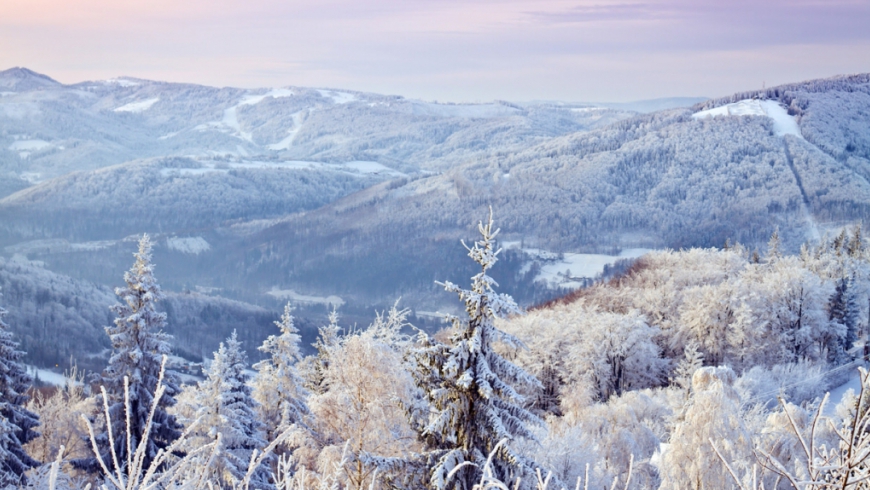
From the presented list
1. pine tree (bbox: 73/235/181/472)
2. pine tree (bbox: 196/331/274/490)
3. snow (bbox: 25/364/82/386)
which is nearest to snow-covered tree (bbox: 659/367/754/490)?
pine tree (bbox: 196/331/274/490)

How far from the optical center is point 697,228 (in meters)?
135

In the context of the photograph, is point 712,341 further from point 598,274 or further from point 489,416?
point 598,274

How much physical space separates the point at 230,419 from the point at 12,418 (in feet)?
18.5

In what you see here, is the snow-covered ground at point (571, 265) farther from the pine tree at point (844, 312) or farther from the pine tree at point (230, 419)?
the pine tree at point (230, 419)

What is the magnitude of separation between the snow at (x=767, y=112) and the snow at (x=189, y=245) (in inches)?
5174

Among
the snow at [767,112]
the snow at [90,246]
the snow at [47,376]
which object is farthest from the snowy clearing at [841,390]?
the snow at [90,246]

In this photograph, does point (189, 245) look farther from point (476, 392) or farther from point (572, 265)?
point (476, 392)

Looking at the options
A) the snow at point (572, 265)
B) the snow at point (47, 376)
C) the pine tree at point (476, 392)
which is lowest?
the snow at point (47, 376)

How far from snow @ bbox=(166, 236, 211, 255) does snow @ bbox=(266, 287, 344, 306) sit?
135ft

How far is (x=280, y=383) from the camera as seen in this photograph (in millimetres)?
21500

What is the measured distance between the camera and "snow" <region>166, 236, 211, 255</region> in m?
184

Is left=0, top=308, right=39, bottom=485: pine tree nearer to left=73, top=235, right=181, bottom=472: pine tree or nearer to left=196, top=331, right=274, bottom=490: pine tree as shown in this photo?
left=73, top=235, right=181, bottom=472: pine tree

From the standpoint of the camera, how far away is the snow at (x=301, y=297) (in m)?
140

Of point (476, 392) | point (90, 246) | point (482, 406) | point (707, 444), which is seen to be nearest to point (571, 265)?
point (707, 444)
